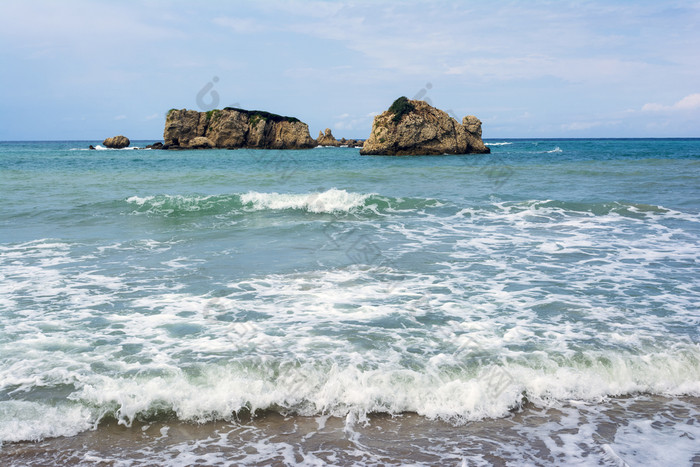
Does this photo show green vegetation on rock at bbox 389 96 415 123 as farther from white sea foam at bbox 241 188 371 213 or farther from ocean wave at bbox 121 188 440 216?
white sea foam at bbox 241 188 371 213

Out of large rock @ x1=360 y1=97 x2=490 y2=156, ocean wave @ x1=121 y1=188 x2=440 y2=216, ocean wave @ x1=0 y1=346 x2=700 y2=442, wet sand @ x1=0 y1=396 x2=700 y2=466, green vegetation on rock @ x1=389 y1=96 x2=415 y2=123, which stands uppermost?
Result: green vegetation on rock @ x1=389 y1=96 x2=415 y2=123

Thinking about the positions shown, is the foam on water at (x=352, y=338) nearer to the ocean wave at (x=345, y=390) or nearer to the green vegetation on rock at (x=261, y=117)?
the ocean wave at (x=345, y=390)

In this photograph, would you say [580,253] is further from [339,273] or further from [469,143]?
[469,143]

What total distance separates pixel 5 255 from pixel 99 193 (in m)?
11.4

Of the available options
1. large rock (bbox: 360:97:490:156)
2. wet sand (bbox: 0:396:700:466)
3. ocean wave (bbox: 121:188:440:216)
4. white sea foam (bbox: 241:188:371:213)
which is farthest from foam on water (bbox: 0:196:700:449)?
large rock (bbox: 360:97:490:156)

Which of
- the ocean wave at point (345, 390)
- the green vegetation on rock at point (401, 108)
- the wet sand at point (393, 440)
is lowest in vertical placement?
the wet sand at point (393, 440)

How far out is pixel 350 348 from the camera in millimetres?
5695

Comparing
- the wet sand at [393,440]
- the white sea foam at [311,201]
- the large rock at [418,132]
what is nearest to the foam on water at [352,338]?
the wet sand at [393,440]

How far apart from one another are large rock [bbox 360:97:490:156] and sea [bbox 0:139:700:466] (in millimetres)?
41698

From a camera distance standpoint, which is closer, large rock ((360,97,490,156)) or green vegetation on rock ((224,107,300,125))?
large rock ((360,97,490,156))

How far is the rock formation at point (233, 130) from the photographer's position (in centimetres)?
8456

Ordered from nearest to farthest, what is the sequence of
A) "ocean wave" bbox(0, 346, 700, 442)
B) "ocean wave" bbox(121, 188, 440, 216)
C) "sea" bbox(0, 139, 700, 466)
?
"sea" bbox(0, 139, 700, 466) < "ocean wave" bbox(0, 346, 700, 442) < "ocean wave" bbox(121, 188, 440, 216)

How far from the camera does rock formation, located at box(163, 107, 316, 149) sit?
277ft

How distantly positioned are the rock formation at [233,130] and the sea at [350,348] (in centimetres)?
7534
